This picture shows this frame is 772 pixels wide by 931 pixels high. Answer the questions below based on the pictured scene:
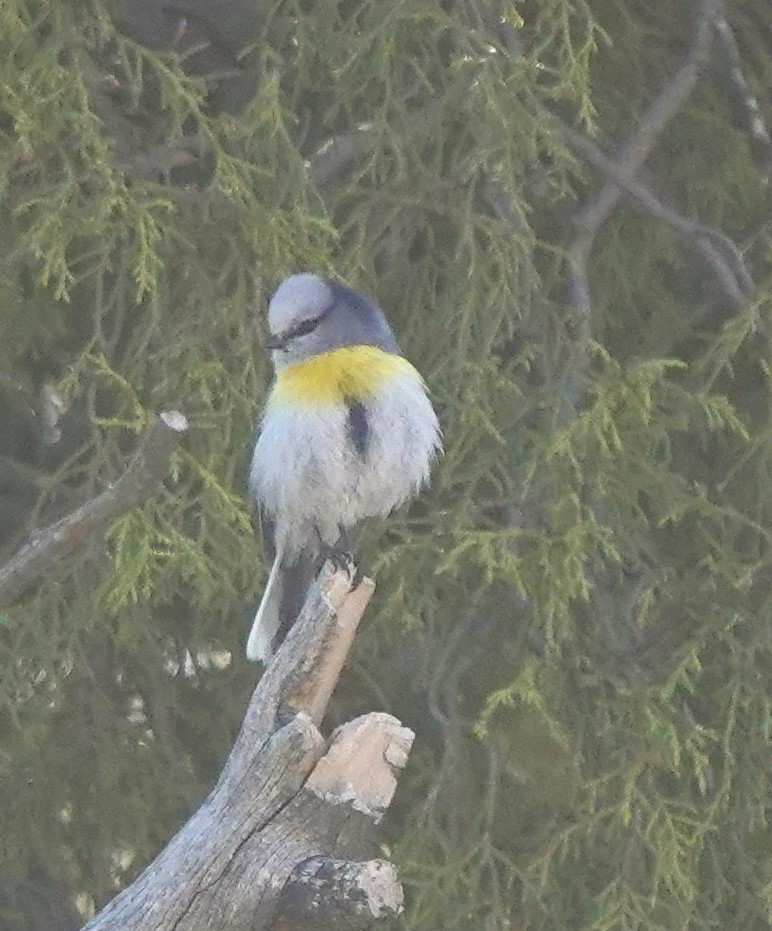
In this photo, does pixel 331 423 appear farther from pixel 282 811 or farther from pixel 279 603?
pixel 282 811

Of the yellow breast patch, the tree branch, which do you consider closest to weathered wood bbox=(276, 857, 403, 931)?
the tree branch

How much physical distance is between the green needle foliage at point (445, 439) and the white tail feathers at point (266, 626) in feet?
0.60

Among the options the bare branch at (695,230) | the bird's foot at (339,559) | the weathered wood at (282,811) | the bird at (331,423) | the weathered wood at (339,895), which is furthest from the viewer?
the bare branch at (695,230)

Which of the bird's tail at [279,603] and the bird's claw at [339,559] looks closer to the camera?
the bird's claw at [339,559]

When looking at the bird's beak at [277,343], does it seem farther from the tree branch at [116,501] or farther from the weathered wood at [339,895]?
the weathered wood at [339,895]

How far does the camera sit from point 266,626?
3010 millimetres

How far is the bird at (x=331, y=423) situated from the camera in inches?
115

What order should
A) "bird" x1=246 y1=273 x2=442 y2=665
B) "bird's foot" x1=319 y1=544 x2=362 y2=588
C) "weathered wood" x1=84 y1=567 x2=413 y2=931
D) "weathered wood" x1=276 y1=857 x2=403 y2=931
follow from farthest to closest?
"bird" x1=246 y1=273 x2=442 y2=665
"bird's foot" x1=319 y1=544 x2=362 y2=588
"weathered wood" x1=84 y1=567 x2=413 y2=931
"weathered wood" x1=276 y1=857 x2=403 y2=931

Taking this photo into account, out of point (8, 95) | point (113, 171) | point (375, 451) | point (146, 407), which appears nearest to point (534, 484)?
point (375, 451)

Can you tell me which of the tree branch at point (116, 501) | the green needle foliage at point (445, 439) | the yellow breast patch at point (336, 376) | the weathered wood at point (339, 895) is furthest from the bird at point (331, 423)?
the weathered wood at point (339, 895)

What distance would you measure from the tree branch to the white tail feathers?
1.74 ft

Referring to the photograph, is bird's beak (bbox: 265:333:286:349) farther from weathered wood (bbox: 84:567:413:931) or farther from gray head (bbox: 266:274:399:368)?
weathered wood (bbox: 84:567:413:931)

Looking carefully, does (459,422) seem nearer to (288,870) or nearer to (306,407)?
(306,407)

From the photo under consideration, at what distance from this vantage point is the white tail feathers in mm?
2984
